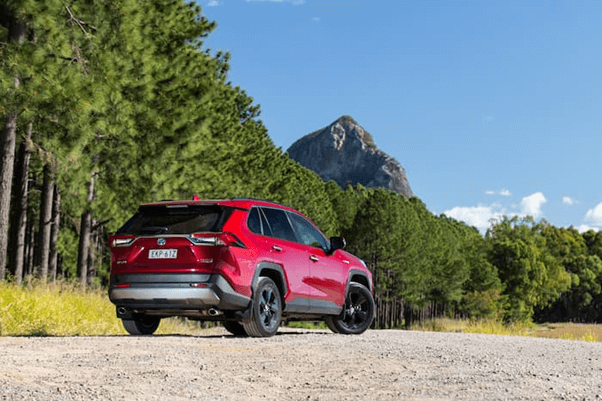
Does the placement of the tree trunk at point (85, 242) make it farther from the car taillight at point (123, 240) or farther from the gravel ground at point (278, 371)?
the gravel ground at point (278, 371)

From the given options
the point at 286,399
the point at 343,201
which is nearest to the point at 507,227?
the point at 343,201

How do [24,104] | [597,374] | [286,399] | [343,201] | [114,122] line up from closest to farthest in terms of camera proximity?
[286,399]
[597,374]
[24,104]
[114,122]
[343,201]

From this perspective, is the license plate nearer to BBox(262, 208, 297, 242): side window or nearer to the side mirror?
BBox(262, 208, 297, 242): side window

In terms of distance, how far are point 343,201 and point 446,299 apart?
17.5 meters

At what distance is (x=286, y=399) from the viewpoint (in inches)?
234

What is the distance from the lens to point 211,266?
9531 mm

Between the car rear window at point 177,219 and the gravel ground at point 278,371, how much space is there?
4.95 ft

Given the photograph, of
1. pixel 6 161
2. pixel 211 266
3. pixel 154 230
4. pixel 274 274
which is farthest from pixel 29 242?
pixel 211 266

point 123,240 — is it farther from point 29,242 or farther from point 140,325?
point 29,242

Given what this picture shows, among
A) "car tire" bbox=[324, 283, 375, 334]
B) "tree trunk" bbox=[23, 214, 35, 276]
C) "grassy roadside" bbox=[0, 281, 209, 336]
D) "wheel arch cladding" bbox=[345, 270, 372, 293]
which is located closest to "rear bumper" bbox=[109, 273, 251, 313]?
"grassy roadside" bbox=[0, 281, 209, 336]

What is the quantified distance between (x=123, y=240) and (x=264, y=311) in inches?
90.3

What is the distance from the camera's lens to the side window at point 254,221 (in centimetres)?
1020

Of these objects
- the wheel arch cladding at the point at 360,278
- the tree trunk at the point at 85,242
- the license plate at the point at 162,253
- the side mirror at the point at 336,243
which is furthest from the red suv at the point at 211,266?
the tree trunk at the point at 85,242

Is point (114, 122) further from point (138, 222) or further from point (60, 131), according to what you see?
point (138, 222)
